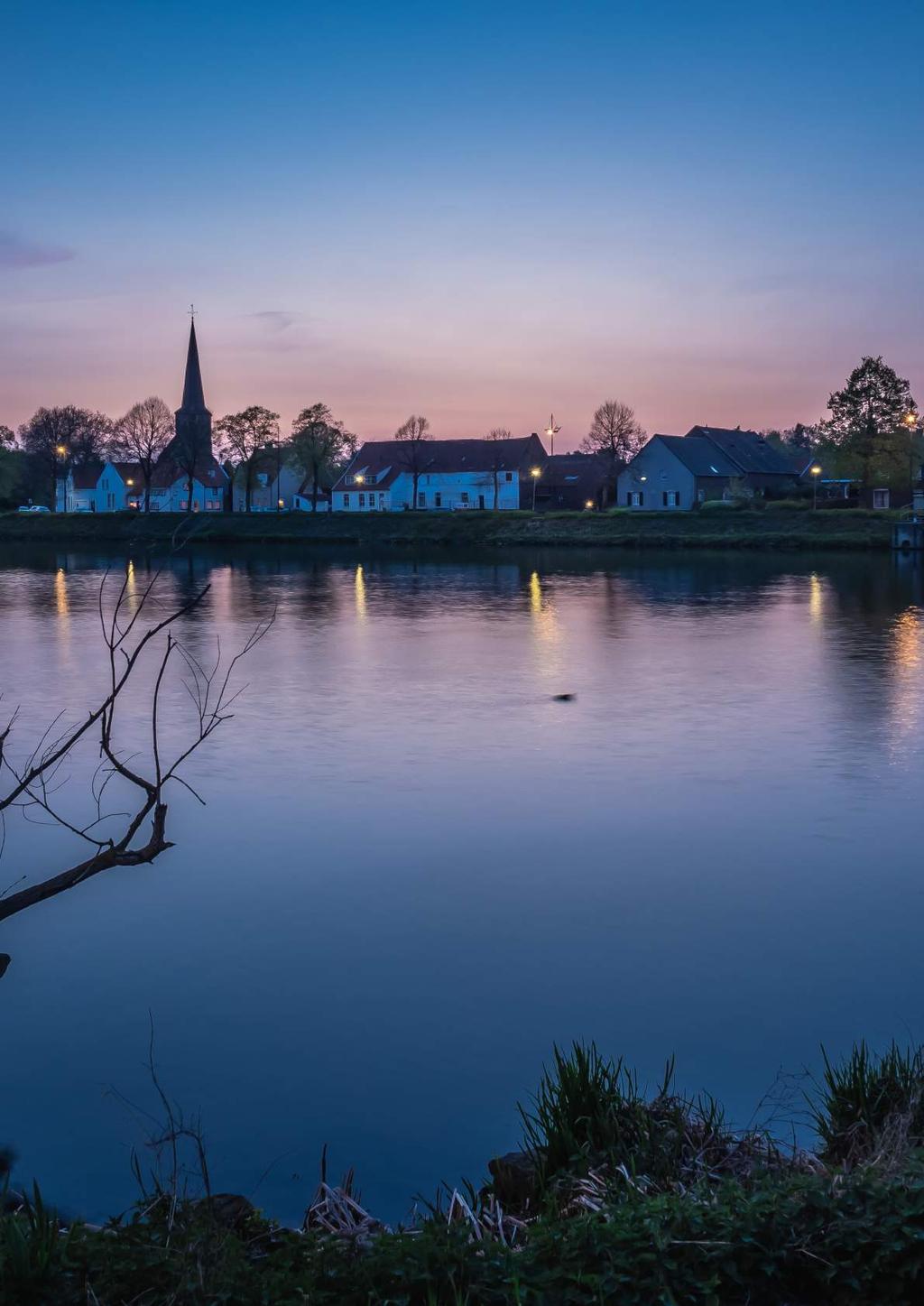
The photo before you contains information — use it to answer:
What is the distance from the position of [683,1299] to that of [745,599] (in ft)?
133

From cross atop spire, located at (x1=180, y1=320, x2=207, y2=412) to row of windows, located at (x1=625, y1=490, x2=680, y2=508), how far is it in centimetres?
5713

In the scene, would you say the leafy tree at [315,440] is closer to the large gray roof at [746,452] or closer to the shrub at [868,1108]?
the large gray roof at [746,452]

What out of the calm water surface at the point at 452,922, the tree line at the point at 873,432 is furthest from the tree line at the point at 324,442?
the calm water surface at the point at 452,922

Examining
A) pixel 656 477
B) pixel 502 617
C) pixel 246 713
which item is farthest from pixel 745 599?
pixel 656 477

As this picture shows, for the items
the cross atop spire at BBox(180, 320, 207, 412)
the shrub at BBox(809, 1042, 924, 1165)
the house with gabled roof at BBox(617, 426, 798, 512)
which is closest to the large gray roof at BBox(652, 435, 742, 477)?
the house with gabled roof at BBox(617, 426, 798, 512)

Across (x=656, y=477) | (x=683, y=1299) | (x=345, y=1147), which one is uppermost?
(x=656, y=477)

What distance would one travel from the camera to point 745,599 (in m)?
43.6

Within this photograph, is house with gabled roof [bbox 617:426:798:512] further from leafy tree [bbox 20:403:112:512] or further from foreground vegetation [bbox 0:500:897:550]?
leafy tree [bbox 20:403:112:512]

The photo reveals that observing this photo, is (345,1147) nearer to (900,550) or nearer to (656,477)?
(900,550)

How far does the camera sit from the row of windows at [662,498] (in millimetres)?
→ 107625

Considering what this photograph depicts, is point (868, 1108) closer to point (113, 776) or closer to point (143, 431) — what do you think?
point (113, 776)

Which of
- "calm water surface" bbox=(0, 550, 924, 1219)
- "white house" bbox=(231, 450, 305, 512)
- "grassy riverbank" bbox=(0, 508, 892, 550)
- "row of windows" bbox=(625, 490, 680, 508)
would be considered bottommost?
"calm water surface" bbox=(0, 550, 924, 1219)

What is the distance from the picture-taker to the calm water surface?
732cm

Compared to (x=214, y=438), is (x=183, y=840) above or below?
below
